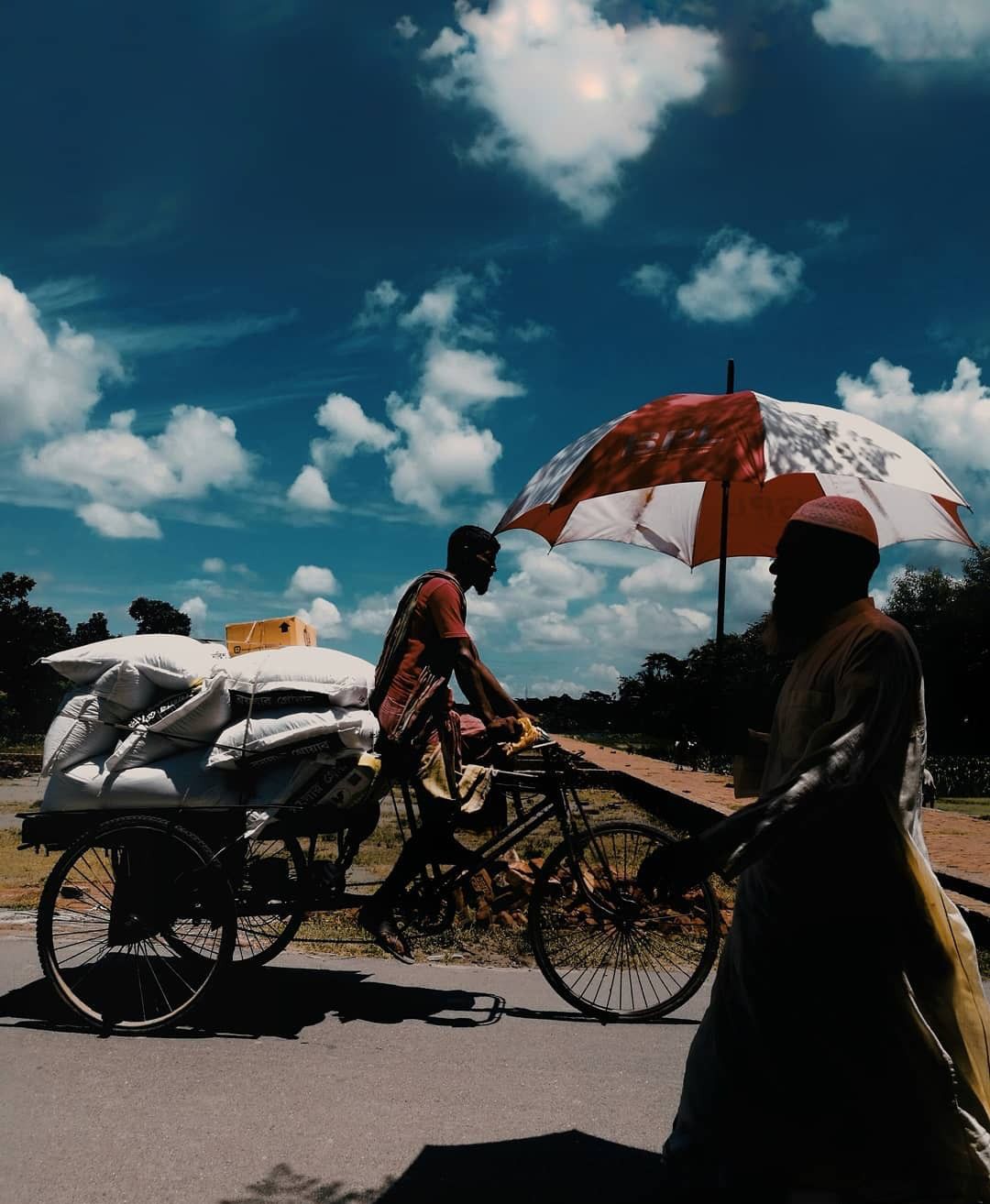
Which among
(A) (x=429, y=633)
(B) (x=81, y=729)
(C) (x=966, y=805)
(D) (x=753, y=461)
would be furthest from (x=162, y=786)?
(C) (x=966, y=805)

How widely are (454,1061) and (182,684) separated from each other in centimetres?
184

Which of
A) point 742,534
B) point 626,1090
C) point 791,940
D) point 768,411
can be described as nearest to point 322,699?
point 626,1090

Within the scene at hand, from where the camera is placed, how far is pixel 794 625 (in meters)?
2.62

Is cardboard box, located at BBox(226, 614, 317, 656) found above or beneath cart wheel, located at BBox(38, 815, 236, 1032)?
above

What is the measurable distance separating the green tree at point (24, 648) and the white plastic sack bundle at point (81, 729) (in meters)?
26.0

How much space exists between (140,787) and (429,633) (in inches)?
53.0

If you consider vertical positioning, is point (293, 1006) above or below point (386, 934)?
below

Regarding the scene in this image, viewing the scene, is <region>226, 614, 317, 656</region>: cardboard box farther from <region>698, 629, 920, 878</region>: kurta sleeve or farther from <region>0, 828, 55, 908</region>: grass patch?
<region>698, 629, 920, 878</region>: kurta sleeve

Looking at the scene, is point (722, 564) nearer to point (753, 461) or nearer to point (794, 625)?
point (753, 461)

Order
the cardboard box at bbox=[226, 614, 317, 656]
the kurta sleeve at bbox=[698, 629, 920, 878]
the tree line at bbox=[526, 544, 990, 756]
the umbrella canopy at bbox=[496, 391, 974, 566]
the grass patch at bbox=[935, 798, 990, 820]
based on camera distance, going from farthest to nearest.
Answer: the tree line at bbox=[526, 544, 990, 756], the grass patch at bbox=[935, 798, 990, 820], the cardboard box at bbox=[226, 614, 317, 656], the umbrella canopy at bbox=[496, 391, 974, 566], the kurta sleeve at bbox=[698, 629, 920, 878]

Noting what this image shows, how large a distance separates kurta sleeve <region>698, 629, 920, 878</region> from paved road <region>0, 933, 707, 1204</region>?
1.22m

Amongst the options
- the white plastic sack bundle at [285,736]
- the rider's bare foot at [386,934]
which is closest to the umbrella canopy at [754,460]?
the white plastic sack bundle at [285,736]

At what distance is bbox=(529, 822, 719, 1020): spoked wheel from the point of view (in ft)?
14.5

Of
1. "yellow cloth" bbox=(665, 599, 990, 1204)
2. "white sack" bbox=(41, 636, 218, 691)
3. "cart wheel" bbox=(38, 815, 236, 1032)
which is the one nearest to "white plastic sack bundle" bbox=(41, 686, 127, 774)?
"white sack" bbox=(41, 636, 218, 691)
